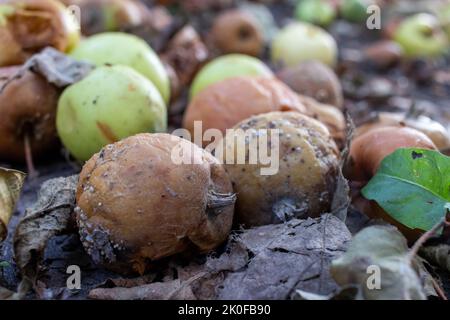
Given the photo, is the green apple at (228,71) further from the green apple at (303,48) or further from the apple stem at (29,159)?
the green apple at (303,48)

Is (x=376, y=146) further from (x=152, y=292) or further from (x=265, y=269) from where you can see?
(x=152, y=292)

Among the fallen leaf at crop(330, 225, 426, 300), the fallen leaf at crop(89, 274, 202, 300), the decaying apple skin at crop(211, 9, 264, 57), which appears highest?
the fallen leaf at crop(330, 225, 426, 300)

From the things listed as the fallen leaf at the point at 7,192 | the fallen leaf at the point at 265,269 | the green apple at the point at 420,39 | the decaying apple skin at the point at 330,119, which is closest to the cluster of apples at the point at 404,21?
the green apple at the point at 420,39

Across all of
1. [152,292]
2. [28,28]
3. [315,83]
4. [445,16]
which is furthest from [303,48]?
[152,292]

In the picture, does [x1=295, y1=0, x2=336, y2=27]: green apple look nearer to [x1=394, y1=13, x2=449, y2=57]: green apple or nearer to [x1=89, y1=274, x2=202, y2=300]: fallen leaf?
[x1=394, y1=13, x2=449, y2=57]: green apple

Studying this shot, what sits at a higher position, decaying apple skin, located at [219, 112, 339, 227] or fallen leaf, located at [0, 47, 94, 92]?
fallen leaf, located at [0, 47, 94, 92]

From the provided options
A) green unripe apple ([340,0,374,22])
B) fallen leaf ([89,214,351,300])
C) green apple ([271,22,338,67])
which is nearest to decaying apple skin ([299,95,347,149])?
fallen leaf ([89,214,351,300])
